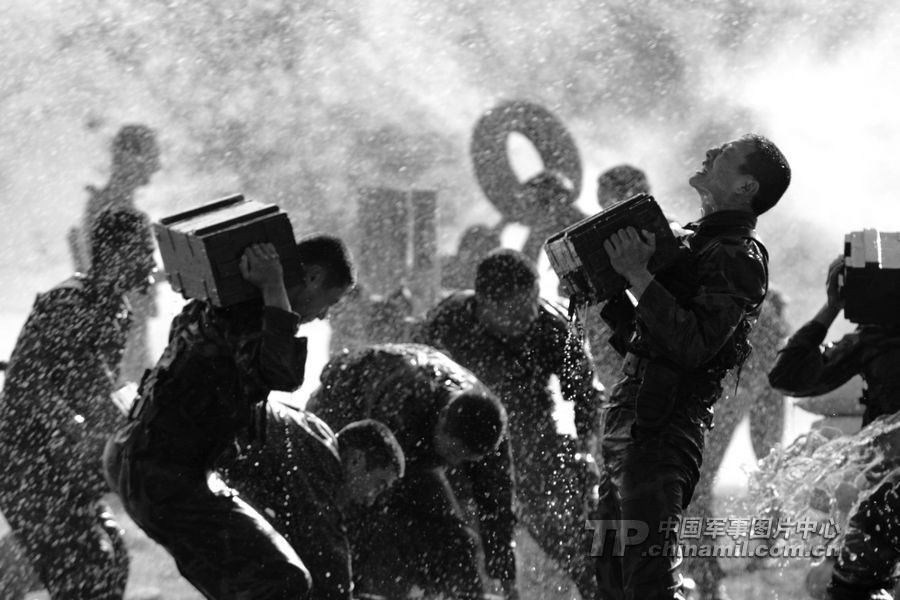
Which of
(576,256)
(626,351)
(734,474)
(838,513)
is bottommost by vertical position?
(734,474)

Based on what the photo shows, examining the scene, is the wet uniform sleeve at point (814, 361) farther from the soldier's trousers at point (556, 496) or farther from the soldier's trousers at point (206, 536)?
the soldier's trousers at point (206, 536)

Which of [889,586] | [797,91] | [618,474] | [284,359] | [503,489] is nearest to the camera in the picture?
[284,359]

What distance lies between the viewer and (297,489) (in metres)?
4.14

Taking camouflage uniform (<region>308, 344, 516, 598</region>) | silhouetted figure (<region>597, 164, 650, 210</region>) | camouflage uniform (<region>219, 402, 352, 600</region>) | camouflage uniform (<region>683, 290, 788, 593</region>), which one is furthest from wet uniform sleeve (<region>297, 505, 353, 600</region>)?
silhouetted figure (<region>597, 164, 650, 210</region>)

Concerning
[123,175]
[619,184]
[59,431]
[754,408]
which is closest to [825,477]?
[619,184]

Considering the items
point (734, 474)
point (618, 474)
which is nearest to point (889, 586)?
point (618, 474)

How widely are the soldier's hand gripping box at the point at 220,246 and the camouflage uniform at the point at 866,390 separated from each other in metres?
1.73

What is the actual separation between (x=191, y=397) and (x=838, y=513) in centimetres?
285

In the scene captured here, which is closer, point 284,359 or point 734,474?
point 284,359

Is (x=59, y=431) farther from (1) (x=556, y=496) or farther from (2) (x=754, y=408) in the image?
(2) (x=754, y=408)

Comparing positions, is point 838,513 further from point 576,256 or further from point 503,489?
point 576,256

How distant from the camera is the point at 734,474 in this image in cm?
855

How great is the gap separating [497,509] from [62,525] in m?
1.47

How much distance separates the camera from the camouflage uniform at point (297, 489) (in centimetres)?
410
